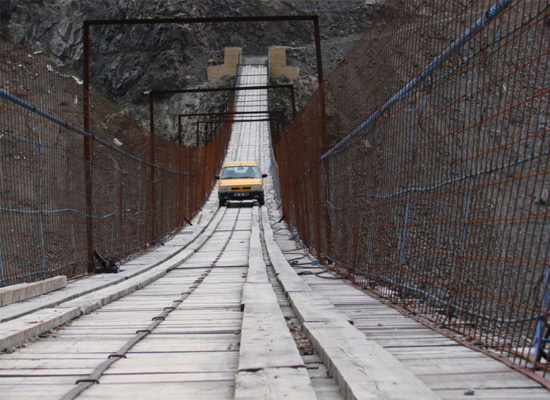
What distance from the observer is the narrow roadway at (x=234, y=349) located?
8.93 ft

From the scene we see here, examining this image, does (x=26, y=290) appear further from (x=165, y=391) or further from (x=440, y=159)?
(x=440, y=159)

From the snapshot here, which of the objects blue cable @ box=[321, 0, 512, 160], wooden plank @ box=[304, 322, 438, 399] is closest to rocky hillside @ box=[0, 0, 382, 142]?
blue cable @ box=[321, 0, 512, 160]

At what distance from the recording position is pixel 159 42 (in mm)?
66500

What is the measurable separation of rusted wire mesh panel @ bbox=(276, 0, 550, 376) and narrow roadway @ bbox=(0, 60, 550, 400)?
13.8 inches

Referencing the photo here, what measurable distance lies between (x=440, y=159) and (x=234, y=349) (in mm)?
2420

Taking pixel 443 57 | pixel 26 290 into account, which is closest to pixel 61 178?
pixel 26 290

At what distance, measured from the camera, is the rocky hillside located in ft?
202

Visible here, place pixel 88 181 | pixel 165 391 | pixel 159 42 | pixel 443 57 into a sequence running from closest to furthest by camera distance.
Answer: pixel 165 391, pixel 443 57, pixel 88 181, pixel 159 42

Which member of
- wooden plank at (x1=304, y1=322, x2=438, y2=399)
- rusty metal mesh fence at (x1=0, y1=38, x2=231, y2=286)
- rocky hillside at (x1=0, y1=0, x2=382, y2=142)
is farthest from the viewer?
rocky hillside at (x1=0, y1=0, x2=382, y2=142)

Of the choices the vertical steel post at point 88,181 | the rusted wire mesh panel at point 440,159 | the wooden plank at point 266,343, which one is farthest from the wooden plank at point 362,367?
the vertical steel post at point 88,181

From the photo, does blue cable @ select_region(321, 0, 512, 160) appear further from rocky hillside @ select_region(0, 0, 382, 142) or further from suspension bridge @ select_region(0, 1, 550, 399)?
rocky hillside @ select_region(0, 0, 382, 142)

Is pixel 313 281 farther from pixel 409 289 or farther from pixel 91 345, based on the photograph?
pixel 91 345

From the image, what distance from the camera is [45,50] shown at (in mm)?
70562

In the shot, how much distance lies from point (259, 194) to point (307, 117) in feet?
46.3
